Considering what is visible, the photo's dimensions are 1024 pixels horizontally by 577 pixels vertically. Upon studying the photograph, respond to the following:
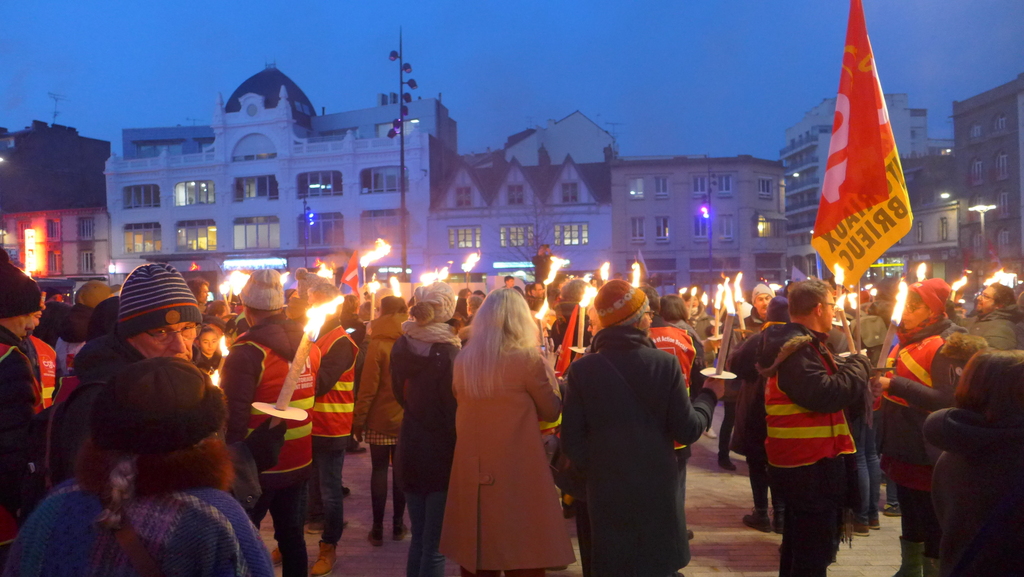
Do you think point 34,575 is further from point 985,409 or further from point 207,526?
point 985,409

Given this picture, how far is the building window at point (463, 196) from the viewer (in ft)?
134

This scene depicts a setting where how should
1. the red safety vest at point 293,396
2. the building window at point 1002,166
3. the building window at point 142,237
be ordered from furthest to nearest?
the building window at point 142,237 < the building window at point 1002,166 < the red safety vest at point 293,396

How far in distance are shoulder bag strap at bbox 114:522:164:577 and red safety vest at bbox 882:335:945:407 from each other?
4247 mm

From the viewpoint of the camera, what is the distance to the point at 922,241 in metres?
49.3

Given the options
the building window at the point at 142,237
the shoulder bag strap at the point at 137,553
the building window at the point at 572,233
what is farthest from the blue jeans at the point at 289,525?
the building window at the point at 142,237

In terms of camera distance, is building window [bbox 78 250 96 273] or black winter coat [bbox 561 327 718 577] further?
building window [bbox 78 250 96 273]

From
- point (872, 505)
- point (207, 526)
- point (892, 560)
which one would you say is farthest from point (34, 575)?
point (872, 505)

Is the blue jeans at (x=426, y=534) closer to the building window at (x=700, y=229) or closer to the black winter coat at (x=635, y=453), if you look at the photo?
the black winter coat at (x=635, y=453)

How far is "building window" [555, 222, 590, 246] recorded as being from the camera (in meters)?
40.2

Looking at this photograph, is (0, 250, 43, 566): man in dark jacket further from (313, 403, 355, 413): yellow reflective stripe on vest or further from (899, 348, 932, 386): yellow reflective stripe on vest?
(899, 348, 932, 386): yellow reflective stripe on vest

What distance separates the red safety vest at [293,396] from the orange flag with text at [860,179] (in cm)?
336

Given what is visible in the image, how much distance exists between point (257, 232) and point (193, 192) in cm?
583

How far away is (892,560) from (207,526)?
5115 mm

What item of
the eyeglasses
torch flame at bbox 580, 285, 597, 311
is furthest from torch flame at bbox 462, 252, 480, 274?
the eyeglasses
